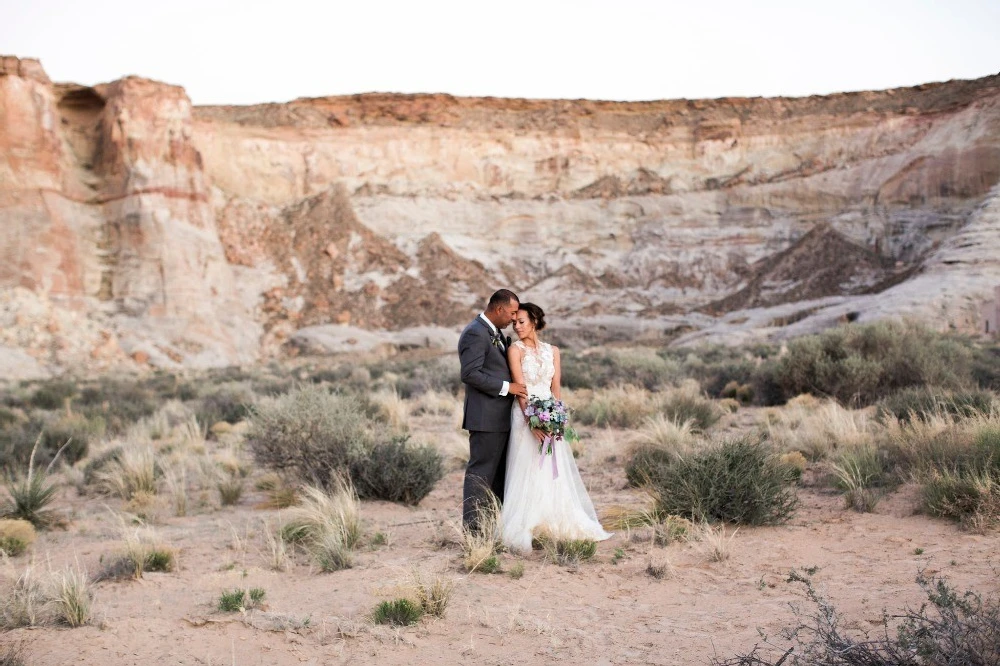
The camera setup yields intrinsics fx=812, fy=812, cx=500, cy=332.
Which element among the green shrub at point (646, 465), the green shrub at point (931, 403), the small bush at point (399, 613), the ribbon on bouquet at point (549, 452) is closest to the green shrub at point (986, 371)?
the green shrub at point (931, 403)

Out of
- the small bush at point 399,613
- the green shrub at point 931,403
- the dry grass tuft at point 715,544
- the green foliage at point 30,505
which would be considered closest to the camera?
the small bush at point 399,613

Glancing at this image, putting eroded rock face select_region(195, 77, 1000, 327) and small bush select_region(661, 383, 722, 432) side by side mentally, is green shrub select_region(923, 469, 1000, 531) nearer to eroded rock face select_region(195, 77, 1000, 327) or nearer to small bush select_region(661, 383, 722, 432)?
small bush select_region(661, 383, 722, 432)

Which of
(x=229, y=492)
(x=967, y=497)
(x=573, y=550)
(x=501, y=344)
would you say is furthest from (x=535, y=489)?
(x=229, y=492)

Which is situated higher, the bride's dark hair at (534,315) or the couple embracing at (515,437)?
the bride's dark hair at (534,315)

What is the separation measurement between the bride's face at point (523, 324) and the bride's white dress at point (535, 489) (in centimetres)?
9

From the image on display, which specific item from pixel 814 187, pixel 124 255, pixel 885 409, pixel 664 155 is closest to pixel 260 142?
pixel 124 255

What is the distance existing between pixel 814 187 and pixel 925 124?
6486mm

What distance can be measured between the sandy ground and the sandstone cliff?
1060 inches

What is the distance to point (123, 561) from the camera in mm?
5633

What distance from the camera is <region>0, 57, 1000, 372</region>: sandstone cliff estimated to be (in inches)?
1347

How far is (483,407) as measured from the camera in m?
5.68

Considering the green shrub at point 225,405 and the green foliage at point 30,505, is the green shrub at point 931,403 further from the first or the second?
the green shrub at point 225,405

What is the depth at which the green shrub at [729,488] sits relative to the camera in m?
5.92

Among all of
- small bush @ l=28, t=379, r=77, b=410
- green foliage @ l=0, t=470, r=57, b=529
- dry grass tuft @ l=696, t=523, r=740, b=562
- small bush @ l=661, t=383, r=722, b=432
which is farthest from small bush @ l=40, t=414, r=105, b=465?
dry grass tuft @ l=696, t=523, r=740, b=562
